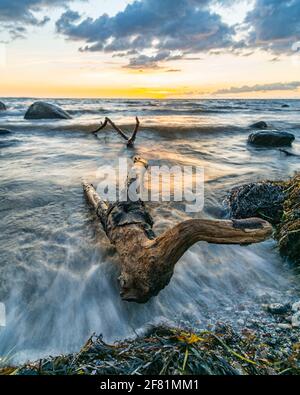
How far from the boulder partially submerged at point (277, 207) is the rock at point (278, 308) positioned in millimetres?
911

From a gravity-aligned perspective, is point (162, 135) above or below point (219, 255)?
above

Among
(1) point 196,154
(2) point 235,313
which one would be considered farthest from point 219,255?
(1) point 196,154

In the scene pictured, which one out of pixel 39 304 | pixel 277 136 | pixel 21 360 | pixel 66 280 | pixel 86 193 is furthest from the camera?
pixel 277 136

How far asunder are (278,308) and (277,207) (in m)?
2.03

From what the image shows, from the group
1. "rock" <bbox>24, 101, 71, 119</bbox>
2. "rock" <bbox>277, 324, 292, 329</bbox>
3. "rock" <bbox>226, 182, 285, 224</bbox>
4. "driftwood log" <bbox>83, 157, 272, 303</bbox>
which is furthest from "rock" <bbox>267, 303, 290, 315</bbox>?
"rock" <bbox>24, 101, 71, 119</bbox>

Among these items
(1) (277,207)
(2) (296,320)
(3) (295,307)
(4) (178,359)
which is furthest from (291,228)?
(4) (178,359)

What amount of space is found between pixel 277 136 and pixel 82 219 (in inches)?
397

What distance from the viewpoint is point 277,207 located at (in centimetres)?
447

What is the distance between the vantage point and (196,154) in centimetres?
1118

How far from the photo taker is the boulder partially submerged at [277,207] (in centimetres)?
370

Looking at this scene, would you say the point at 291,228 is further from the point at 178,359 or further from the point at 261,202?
the point at 178,359

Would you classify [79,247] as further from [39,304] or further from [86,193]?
[86,193]

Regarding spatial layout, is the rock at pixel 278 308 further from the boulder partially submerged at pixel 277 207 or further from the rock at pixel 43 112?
the rock at pixel 43 112

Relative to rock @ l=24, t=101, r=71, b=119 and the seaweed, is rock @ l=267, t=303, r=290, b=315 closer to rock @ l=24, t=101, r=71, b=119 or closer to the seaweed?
the seaweed
